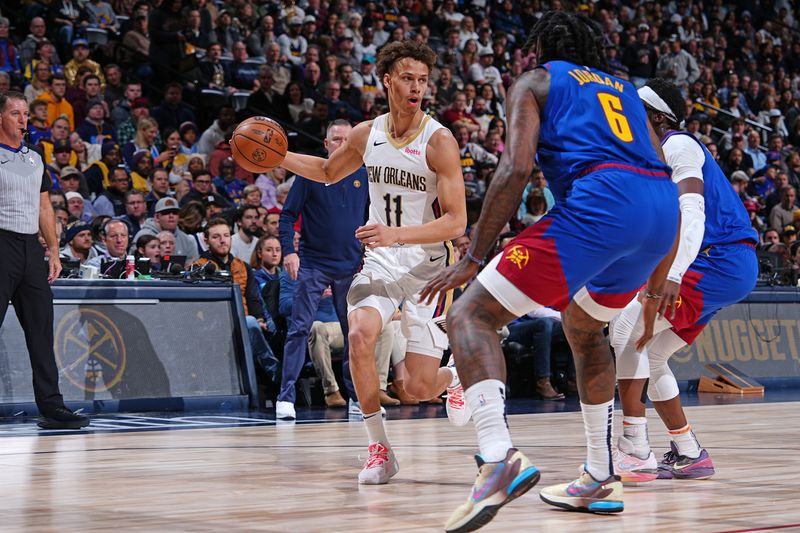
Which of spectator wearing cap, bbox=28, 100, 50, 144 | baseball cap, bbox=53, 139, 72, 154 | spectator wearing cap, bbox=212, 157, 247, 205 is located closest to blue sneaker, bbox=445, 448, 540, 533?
baseball cap, bbox=53, 139, 72, 154

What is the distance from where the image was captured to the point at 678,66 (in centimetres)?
1970

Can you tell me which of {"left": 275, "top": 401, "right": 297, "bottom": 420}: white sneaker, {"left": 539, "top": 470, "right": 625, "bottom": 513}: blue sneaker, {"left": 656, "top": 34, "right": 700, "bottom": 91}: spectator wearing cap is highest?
{"left": 656, "top": 34, "right": 700, "bottom": 91}: spectator wearing cap

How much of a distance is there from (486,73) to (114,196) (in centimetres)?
770

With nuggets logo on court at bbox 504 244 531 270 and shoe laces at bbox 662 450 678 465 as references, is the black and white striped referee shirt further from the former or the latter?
nuggets logo on court at bbox 504 244 531 270

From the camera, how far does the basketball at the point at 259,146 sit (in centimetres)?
539

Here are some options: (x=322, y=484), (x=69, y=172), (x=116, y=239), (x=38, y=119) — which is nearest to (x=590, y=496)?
(x=322, y=484)

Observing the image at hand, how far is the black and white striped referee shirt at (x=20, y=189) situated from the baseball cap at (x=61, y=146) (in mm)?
4006

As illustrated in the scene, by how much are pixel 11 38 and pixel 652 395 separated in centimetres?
1101

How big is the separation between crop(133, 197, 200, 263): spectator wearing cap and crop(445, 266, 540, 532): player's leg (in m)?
6.87

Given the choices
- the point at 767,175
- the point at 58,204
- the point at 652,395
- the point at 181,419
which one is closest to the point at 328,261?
the point at 181,419

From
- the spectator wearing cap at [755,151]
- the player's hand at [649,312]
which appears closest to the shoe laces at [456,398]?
the player's hand at [649,312]

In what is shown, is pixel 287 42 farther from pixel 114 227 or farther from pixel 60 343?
pixel 60 343

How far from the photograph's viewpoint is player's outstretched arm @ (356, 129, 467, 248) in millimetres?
4773

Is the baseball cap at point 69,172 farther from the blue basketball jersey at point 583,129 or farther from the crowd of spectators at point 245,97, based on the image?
the blue basketball jersey at point 583,129
